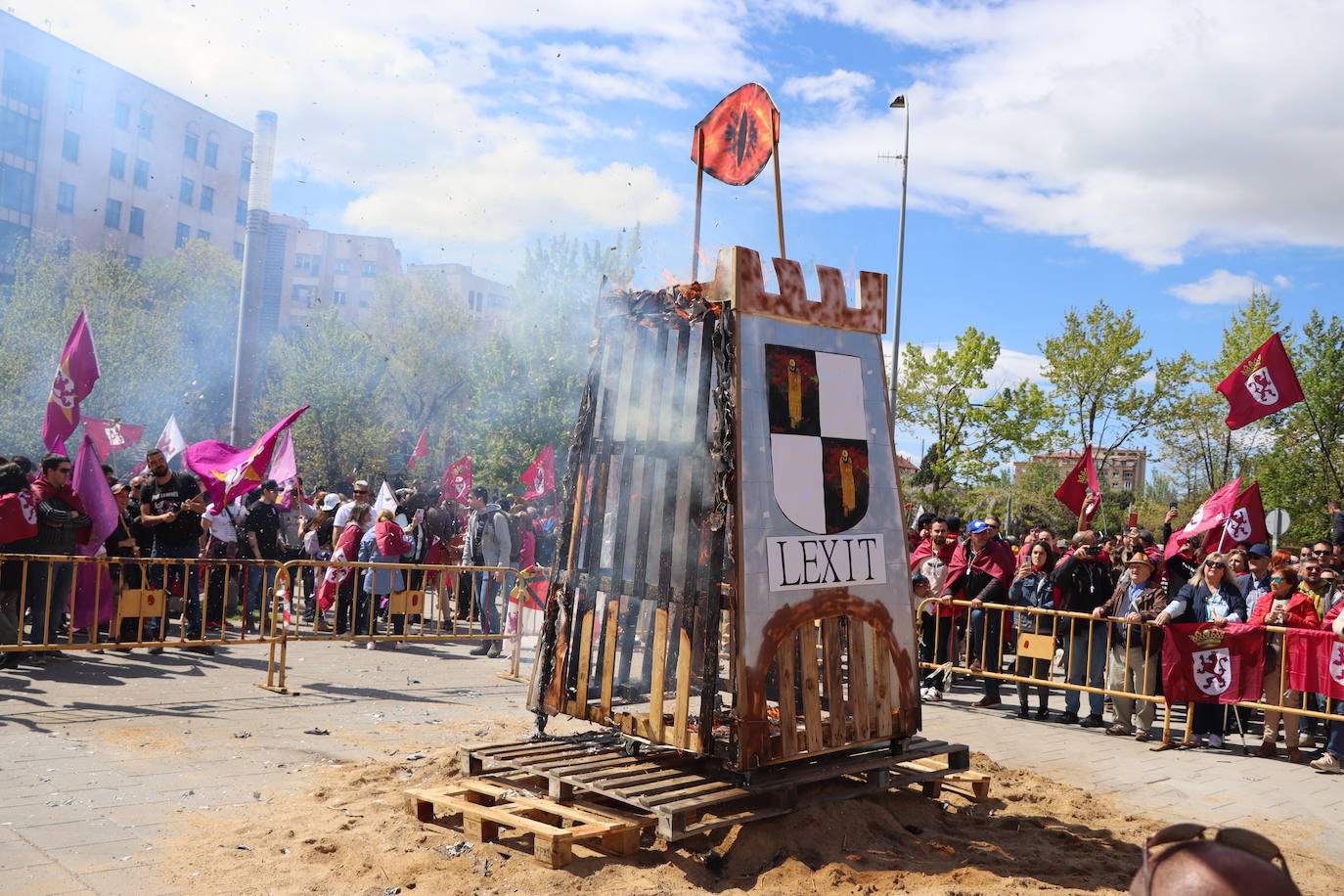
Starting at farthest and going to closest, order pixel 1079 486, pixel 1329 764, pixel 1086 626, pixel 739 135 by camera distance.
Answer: pixel 1079 486 → pixel 1086 626 → pixel 1329 764 → pixel 739 135

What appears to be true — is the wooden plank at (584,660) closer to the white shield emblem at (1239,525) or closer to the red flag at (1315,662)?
the red flag at (1315,662)

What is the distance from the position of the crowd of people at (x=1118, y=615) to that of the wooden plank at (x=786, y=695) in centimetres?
545

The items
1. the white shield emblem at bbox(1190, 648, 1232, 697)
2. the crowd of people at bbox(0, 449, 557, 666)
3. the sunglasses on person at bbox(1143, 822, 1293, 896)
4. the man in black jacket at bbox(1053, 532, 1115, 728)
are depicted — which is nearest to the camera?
the sunglasses on person at bbox(1143, 822, 1293, 896)

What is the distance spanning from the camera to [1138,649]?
9.85m

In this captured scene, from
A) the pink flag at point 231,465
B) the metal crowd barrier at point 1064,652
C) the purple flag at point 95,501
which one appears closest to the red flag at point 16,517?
the purple flag at point 95,501

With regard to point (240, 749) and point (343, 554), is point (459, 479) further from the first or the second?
point (240, 749)

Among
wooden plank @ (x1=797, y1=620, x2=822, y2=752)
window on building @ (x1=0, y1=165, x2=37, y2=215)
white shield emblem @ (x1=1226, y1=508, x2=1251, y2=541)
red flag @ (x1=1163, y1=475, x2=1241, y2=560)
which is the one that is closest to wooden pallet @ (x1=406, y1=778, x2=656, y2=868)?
wooden plank @ (x1=797, y1=620, x2=822, y2=752)

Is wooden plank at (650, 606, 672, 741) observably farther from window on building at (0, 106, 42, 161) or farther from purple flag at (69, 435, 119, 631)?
window on building at (0, 106, 42, 161)

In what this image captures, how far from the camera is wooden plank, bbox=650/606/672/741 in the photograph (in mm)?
5512

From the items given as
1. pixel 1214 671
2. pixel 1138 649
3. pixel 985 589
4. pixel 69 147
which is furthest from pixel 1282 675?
pixel 69 147

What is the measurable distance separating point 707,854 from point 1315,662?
6.68 meters

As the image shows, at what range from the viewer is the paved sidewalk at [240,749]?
5105mm

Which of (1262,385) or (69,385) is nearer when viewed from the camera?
(69,385)

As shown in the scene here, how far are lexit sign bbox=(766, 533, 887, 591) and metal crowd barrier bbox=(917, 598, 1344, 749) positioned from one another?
5078mm
